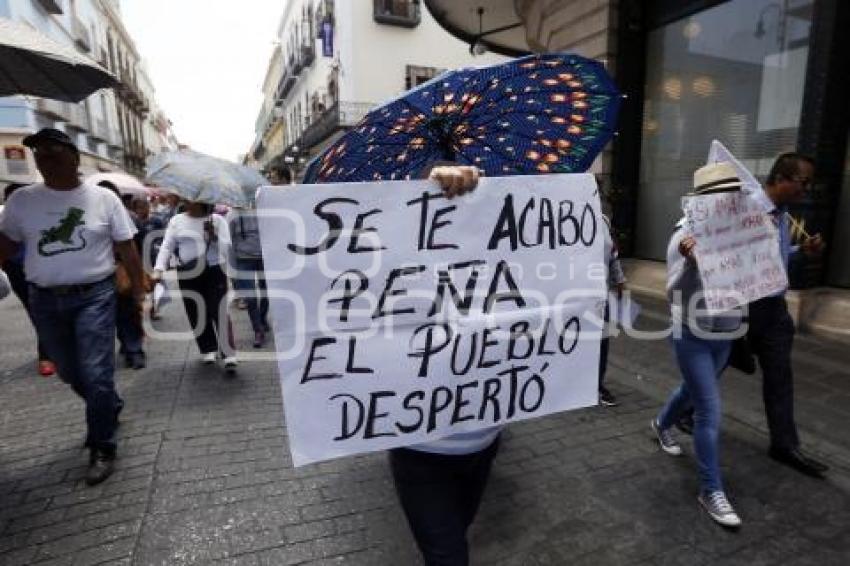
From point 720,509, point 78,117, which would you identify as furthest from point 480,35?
point 78,117

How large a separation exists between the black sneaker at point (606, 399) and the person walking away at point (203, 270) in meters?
3.29

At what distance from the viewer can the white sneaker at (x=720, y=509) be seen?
8.67ft

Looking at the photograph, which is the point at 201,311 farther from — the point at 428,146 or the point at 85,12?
the point at 85,12

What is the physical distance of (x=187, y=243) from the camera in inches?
199

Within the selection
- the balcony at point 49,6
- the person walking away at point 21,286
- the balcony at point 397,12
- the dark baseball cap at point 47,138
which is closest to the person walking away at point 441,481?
the dark baseball cap at point 47,138

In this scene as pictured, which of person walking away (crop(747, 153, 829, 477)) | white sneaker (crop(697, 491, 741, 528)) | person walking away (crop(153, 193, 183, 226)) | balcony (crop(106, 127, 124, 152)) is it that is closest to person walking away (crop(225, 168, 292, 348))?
white sneaker (crop(697, 491, 741, 528))

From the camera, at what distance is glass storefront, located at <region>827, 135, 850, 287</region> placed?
6050 mm

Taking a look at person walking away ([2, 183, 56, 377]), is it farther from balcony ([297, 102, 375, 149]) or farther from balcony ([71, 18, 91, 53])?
balcony ([71, 18, 91, 53])

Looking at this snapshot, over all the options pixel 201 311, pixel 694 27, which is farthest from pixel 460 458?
pixel 694 27

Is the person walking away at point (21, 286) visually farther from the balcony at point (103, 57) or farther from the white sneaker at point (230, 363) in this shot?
the balcony at point (103, 57)

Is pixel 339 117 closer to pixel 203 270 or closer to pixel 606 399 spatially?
pixel 203 270

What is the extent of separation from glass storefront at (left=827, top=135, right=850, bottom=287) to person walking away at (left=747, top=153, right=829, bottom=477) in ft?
12.6

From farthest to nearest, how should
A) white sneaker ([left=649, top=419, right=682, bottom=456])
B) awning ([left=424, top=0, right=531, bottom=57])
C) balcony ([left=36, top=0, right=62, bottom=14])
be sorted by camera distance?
1. balcony ([left=36, top=0, right=62, bottom=14])
2. awning ([left=424, top=0, right=531, bottom=57])
3. white sneaker ([left=649, top=419, right=682, bottom=456])

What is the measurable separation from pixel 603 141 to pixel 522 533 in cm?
186
